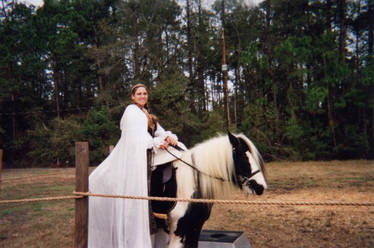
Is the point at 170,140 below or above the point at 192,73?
below

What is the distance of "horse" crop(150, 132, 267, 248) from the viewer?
3080mm

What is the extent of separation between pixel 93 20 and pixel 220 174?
27724mm

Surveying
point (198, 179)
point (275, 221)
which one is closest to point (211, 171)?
point (198, 179)

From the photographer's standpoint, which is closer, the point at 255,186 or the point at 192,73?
the point at 255,186

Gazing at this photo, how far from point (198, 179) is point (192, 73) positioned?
2114 cm

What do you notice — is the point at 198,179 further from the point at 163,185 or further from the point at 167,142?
the point at 167,142

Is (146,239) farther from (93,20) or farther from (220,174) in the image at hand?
(93,20)

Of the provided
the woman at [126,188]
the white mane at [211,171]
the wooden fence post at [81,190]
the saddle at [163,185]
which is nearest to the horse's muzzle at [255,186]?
the white mane at [211,171]

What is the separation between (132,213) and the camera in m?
3.00

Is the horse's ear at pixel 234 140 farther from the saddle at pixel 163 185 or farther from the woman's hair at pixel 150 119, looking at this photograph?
the woman's hair at pixel 150 119

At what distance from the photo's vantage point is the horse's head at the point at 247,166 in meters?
2.99

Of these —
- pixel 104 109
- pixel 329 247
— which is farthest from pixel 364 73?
pixel 104 109

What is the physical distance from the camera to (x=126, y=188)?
3.05 metres

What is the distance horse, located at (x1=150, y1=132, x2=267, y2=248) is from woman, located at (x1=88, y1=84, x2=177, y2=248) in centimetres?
25
